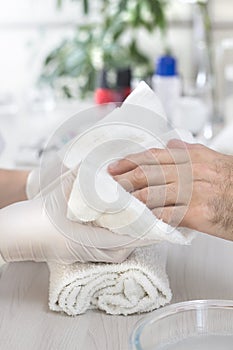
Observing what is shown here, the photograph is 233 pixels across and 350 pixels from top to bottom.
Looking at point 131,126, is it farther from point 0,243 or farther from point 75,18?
point 75,18

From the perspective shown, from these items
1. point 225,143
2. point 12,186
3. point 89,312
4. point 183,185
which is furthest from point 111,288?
point 225,143

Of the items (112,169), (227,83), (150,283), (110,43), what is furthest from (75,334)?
(110,43)

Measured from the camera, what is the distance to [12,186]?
118cm

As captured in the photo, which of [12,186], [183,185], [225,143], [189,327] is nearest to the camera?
[189,327]

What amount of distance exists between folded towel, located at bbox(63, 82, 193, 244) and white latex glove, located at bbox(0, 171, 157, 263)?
0.01 m

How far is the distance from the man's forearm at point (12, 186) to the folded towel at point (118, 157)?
179 mm

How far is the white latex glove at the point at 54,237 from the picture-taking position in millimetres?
846

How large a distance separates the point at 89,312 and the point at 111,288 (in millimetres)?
43

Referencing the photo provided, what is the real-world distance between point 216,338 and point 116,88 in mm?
1217

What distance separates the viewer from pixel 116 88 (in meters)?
1.91

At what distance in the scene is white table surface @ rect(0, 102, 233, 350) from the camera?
790mm

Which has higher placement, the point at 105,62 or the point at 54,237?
the point at 54,237

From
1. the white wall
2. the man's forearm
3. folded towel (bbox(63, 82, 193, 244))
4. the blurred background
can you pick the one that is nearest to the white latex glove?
folded towel (bbox(63, 82, 193, 244))

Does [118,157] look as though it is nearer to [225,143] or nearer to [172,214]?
[172,214]
